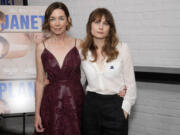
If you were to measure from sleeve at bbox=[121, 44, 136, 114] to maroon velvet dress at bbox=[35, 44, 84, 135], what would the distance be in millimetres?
386

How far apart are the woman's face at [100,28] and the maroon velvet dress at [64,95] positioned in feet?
0.94

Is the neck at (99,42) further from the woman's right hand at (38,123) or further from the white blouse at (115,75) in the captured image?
the woman's right hand at (38,123)

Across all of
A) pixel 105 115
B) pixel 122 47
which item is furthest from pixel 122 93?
pixel 122 47

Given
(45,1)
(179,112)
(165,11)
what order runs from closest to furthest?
1. (165,11)
2. (179,112)
3. (45,1)

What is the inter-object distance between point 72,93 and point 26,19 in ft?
3.90

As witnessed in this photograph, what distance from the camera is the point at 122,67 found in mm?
1657

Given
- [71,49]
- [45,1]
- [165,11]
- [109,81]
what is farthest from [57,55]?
[45,1]

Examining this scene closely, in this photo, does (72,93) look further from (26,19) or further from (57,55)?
(26,19)

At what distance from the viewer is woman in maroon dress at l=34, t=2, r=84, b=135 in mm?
1750

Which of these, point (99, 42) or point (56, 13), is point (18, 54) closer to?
point (56, 13)

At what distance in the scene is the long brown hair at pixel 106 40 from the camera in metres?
1.61

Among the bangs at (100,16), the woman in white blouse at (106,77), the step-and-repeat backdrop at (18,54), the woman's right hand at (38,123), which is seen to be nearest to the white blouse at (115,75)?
the woman in white blouse at (106,77)

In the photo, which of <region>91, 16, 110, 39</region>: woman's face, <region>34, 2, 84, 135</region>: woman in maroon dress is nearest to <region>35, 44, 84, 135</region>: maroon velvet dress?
<region>34, 2, 84, 135</region>: woman in maroon dress

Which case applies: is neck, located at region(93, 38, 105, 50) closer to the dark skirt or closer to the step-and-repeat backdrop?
the dark skirt
